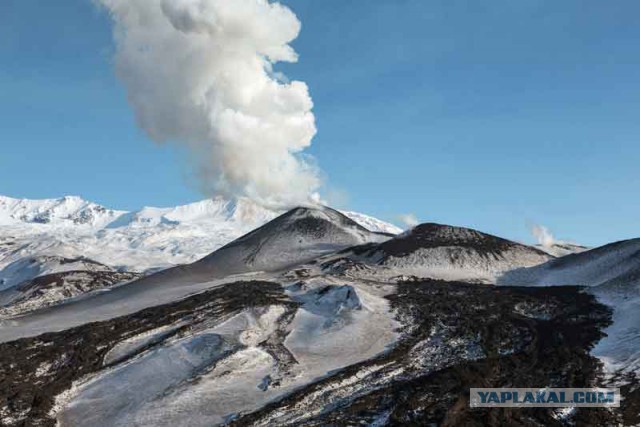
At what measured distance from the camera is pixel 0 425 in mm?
44656

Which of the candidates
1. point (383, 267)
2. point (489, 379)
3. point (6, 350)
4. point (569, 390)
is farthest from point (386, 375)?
point (383, 267)

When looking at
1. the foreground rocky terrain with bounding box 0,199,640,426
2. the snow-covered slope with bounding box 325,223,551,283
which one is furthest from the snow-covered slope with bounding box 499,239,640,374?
the snow-covered slope with bounding box 325,223,551,283

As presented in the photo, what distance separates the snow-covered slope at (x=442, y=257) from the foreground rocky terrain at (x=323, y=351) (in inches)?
214

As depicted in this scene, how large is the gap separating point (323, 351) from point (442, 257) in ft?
211

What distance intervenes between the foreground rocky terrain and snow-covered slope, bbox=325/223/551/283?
214 inches

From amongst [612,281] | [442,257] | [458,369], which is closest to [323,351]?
[458,369]

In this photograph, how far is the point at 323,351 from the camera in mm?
58344

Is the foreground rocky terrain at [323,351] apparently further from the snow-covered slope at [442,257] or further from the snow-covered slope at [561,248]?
the snow-covered slope at [561,248]

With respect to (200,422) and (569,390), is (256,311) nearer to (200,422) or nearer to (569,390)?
(200,422)

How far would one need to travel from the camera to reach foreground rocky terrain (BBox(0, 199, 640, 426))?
144 ft

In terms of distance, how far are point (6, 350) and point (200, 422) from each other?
100 ft

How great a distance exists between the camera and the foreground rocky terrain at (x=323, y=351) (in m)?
43.9

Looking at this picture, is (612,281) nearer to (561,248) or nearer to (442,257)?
(442,257)

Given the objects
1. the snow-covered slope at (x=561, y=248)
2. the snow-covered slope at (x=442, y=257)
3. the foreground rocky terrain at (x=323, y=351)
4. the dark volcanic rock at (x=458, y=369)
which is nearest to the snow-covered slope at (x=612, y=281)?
the foreground rocky terrain at (x=323, y=351)
